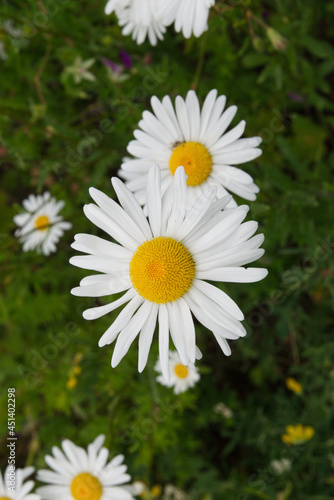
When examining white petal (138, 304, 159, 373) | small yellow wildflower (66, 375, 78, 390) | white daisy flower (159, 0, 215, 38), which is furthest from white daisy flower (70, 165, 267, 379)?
small yellow wildflower (66, 375, 78, 390)

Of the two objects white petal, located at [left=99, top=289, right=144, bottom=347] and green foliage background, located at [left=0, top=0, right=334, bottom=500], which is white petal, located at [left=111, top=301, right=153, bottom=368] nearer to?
white petal, located at [left=99, top=289, right=144, bottom=347]

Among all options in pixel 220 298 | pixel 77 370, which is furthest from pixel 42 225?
pixel 220 298

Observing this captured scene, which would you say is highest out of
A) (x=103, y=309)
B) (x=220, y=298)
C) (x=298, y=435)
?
(x=103, y=309)

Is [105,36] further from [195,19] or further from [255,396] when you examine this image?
[255,396]

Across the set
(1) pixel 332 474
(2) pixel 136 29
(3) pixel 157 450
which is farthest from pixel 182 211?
(1) pixel 332 474

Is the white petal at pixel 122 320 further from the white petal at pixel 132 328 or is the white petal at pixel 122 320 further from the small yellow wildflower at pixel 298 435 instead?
the small yellow wildflower at pixel 298 435

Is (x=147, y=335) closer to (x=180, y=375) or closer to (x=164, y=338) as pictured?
(x=164, y=338)

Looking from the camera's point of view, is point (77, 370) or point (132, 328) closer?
point (132, 328)

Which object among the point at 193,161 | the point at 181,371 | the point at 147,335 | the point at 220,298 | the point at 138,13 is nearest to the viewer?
the point at 220,298
